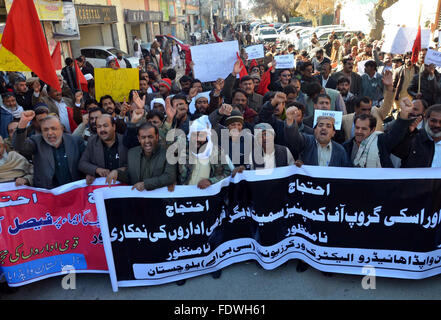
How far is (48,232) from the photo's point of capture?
11.2 feet

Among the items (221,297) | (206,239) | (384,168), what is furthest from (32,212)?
(384,168)

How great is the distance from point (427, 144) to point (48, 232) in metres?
3.60

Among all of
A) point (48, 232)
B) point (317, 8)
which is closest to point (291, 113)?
point (48, 232)

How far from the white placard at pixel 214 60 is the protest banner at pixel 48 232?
10.4 ft

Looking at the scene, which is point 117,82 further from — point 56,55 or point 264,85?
point 264,85

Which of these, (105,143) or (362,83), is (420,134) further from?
(362,83)

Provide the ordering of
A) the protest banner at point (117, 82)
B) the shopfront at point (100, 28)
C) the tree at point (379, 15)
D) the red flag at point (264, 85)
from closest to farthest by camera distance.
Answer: the protest banner at point (117, 82) < the red flag at point (264, 85) < the shopfront at point (100, 28) < the tree at point (379, 15)

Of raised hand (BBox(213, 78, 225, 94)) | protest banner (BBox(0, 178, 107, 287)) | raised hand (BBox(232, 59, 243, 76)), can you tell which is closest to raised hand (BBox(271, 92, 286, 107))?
raised hand (BBox(213, 78, 225, 94))

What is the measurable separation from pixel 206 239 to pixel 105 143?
1.45 metres

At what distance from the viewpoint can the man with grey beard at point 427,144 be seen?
132 inches

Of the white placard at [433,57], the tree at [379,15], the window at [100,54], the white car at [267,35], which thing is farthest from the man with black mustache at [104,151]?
the white car at [267,35]

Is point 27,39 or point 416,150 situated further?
point 27,39

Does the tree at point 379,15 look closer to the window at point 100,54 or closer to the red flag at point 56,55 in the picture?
the window at point 100,54

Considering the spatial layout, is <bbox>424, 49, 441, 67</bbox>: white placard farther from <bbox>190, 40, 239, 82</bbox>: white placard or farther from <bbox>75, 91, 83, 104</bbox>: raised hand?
<bbox>75, 91, 83, 104</bbox>: raised hand
